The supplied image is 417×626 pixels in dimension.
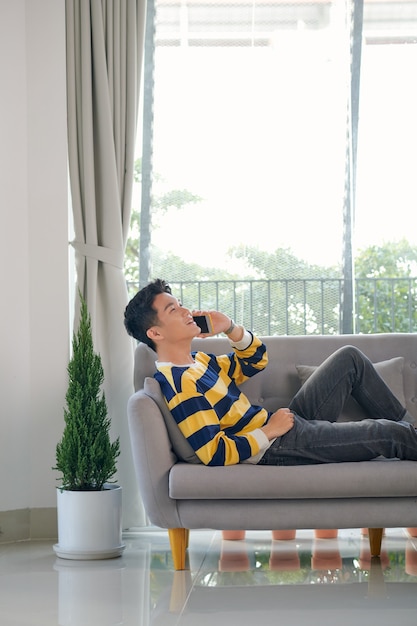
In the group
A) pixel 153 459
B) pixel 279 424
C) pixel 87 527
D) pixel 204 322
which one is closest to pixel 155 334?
pixel 204 322

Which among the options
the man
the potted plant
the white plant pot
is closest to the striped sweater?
the man

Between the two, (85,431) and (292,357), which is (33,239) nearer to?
(85,431)

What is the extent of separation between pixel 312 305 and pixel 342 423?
52.7 inches

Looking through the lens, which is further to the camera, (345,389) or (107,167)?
(107,167)

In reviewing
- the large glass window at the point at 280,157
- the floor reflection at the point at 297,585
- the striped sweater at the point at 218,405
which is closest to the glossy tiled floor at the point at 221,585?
the floor reflection at the point at 297,585

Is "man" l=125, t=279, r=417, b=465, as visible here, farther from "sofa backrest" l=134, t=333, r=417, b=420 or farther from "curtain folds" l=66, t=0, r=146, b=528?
"curtain folds" l=66, t=0, r=146, b=528

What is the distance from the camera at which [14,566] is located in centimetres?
335

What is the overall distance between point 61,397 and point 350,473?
59.4 inches

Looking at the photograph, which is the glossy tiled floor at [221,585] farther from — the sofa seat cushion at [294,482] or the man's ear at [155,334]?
the man's ear at [155,334]

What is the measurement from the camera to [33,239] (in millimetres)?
4027

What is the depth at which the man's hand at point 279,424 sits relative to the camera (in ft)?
10.4

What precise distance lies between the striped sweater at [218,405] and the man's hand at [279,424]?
0.04m

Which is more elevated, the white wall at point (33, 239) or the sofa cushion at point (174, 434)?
the white wall at point (33, 239)

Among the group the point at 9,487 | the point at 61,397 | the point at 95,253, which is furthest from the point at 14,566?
the point at 95,253
